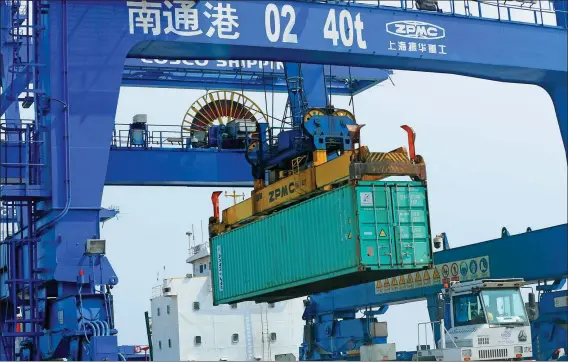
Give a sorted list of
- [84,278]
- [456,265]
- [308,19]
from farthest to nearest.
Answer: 1. [456,265]
2. [308,19]
3. [84,278]

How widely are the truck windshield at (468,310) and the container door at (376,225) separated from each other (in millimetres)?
1477

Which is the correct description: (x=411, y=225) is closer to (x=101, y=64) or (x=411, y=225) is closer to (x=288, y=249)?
(x=288, y=249)

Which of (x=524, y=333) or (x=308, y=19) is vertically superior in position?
(x=308, y=19)

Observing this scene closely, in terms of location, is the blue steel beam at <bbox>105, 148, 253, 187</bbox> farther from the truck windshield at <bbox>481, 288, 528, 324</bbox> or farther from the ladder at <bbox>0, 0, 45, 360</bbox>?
the truck windshield at <bbox>481, 288, 528, 324</bbox>

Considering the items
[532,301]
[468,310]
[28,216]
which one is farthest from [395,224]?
[28,216]

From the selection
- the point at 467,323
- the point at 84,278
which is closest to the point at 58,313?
the point at 84,278

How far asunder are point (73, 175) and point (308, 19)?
557cm

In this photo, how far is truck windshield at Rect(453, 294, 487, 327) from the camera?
62.8 ft

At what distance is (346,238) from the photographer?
63.7 ft

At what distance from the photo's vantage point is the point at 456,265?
79.6 feet

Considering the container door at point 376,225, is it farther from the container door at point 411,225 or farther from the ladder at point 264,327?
the ladder at point 264,327

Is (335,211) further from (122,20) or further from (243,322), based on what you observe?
(243,322)

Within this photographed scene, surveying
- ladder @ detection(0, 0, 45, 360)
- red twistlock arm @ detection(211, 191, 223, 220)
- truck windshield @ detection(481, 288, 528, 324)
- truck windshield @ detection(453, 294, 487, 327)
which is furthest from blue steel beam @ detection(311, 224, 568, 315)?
ladder @ detection(0, 0, 45, 360)

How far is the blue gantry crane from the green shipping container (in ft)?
8.01
